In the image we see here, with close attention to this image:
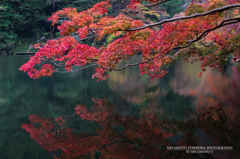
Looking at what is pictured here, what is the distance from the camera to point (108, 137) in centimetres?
475

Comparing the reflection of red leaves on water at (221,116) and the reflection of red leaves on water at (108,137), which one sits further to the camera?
the reflection of red leaves on water at (221,116)

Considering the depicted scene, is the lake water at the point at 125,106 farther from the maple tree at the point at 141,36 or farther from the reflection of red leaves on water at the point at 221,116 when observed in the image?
the maple tree at the point at 141,36

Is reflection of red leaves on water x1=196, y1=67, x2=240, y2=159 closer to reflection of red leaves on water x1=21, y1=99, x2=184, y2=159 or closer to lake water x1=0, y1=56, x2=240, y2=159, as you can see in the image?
lake water x1=0, y1=56, x2=240, y2=159

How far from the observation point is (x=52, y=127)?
17.4ft

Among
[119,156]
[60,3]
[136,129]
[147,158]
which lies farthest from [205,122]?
[60,3]

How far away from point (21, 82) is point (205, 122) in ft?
33.0

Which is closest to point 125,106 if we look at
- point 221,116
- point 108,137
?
point 108,137

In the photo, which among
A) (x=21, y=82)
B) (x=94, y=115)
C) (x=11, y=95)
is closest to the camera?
(x=94, y=115)

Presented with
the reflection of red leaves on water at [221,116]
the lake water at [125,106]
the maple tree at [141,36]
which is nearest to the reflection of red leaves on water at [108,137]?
the lake water at [125,106]

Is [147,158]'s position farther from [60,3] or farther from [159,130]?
[60,3]

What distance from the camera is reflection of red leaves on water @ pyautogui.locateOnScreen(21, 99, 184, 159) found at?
4.07m

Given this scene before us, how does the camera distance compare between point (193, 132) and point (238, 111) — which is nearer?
Answer: point (193, 132)

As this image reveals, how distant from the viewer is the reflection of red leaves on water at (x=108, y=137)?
4074 mm

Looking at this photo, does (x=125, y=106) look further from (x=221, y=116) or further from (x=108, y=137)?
(x=221, y=116)
